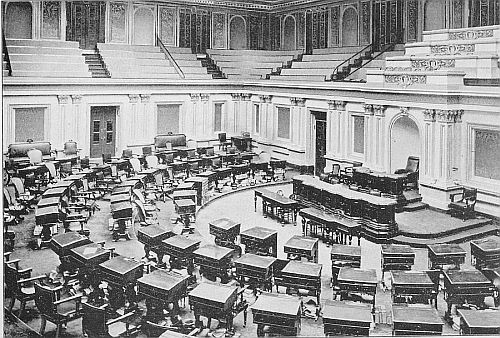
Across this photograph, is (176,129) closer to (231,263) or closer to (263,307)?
(231,263)


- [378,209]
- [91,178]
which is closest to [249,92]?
[91,178]

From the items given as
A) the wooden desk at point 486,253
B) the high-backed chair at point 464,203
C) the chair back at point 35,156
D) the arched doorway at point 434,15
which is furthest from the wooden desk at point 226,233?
the arched doorway at point 434,15

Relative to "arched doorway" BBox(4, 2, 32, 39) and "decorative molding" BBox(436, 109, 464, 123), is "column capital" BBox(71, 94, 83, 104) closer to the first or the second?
"arched doorway" BBox(4, 2, 32, 39)

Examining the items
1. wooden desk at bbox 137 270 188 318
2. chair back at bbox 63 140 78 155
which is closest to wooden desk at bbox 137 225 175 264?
wooden desk at bbox 137 270 188 318

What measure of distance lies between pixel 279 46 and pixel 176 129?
20.1ft

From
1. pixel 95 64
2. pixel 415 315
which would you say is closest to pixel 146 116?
pixel 95 64

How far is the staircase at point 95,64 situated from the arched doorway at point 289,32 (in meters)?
7.17

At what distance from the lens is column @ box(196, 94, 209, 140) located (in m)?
17.0

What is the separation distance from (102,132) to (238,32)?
7.37 meters

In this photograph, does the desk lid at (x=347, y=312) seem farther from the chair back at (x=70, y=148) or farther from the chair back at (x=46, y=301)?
the chair back at (x=70, y=148)

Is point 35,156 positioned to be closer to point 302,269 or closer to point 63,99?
point 63,99

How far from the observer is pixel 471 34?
1429 cm

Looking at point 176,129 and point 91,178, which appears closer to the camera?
point 91,178

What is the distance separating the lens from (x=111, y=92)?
56.4 feet
